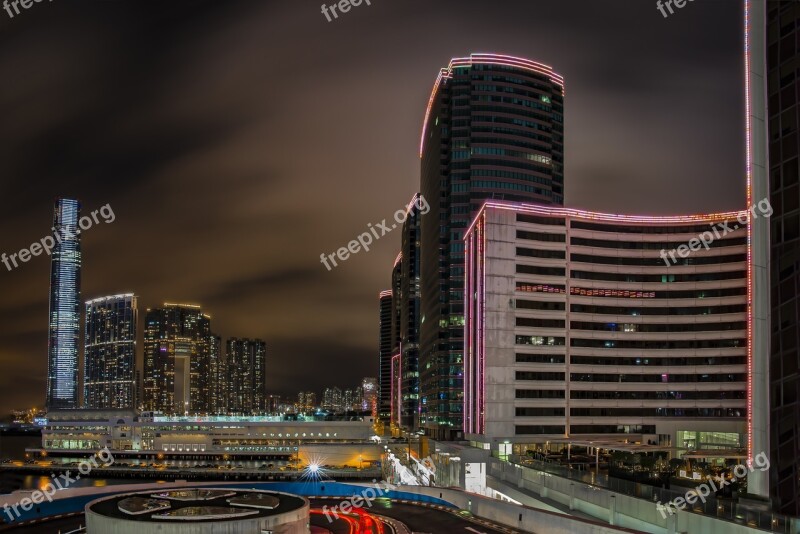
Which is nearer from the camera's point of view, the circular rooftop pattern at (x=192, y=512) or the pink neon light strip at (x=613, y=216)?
the circular rooftop pattern at (x=192, y=512)

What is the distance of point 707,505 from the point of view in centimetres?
3784

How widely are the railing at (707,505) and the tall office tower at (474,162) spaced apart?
4313 inches

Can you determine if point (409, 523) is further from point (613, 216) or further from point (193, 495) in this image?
point (613, 216)

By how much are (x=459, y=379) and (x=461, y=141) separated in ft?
168

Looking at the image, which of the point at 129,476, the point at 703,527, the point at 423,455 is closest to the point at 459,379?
the point at 423,455

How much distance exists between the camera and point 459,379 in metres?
164

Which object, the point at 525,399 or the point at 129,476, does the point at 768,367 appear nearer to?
the point at 525,399

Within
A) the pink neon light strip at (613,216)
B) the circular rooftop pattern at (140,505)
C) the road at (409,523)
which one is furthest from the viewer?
the pink neon light strip at (613,216)

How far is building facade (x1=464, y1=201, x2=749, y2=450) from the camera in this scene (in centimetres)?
11419

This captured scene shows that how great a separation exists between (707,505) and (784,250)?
590 inches

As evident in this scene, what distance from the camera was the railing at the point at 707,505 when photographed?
32188 mm

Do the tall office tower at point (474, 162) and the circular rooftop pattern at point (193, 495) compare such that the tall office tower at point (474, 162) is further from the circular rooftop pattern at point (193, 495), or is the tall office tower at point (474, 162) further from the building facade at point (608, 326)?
the circular rooftop pattern at point (193, 495)

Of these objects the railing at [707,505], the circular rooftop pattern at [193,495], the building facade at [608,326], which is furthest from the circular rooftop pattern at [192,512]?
the building facade at [608,326]

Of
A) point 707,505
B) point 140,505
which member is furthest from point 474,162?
point 140,505
